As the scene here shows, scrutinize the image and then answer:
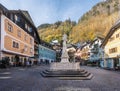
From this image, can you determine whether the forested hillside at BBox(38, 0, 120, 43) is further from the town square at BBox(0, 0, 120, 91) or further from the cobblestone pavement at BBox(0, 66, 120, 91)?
the cobblestone pavement at BBox(0, 66, 120, 91)

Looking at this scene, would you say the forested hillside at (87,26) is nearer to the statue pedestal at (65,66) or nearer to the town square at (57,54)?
the town square at (57,54)

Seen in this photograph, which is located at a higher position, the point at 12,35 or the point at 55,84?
the point at 12,35

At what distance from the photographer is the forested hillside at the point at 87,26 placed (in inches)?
4896

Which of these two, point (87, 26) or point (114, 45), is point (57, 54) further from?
point (114, 45)

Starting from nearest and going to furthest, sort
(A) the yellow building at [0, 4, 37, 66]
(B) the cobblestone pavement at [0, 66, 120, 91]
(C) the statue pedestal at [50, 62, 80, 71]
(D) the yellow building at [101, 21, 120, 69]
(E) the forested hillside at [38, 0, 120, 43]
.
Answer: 1. (B) the cobblestone pavement at [0, 66, 120, 91]
2. (C) the statue pedestal at [50, 62, 80, 71]
3. (A) the yellow building at [0, 4, 37, 66]
4. (D) the yellow building at [101, 21, 120, 69]
5. (E) the forested hillside at [38, 0, 120, 43]

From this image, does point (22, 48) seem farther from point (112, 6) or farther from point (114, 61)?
point (112, 6)

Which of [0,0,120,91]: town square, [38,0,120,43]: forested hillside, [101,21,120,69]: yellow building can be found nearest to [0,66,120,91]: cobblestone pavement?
[0,0,120,91]: town square

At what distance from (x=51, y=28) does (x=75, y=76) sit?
121023mm

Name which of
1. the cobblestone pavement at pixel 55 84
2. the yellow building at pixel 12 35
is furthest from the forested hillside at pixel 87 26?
the cobblestone pavement at pixel 55 84

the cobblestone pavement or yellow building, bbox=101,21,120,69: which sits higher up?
yellow building, bbox=101,21,120,69

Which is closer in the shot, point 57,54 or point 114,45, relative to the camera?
point 114,45

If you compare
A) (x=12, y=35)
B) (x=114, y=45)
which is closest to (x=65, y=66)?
(x=12, y=35)

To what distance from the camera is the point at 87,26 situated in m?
131

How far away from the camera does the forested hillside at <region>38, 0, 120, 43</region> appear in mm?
124369
